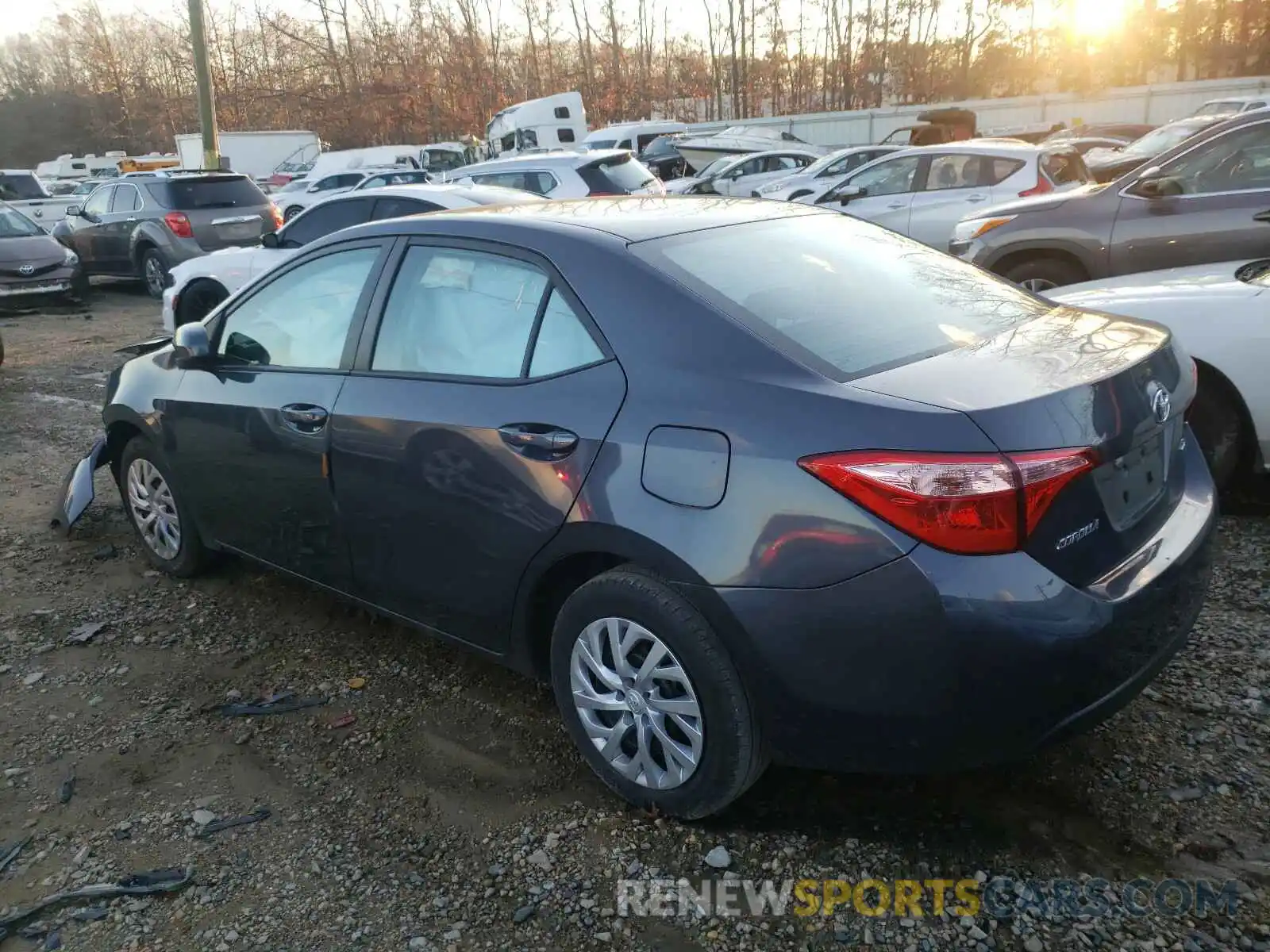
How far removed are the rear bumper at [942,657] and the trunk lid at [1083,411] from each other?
105mm

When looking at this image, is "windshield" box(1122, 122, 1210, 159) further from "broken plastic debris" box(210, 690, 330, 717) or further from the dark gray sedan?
"broken plastic debris" box(210, 690, 330, 717)

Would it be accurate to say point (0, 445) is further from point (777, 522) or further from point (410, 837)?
point (777, 522)

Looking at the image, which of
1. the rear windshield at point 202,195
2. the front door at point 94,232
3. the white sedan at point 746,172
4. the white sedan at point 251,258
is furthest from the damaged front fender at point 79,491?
the white sedan at point 746,172

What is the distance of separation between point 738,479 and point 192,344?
8.48 ft

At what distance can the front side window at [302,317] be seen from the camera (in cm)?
345

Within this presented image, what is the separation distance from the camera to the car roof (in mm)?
2988

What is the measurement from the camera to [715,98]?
52.0 m

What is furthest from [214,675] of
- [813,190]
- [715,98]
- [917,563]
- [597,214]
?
[715,98]

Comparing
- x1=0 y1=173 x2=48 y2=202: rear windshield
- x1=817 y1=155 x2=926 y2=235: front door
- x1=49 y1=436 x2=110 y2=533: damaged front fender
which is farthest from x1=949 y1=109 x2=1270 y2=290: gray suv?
x1=0 y1=173 x2=48 y2=202: rear windshield

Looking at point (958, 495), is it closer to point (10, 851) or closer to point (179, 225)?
point (10, 851)

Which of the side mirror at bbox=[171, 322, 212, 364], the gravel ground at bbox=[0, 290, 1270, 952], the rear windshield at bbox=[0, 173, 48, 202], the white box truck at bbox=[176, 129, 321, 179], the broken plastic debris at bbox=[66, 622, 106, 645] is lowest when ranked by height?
the gravel ground at bbox=[0, 290, 1270, 952]

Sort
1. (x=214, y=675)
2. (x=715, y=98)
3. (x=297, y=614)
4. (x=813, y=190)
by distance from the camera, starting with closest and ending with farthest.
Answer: (x=214, y=675)
(x=297, y=614)
(x=813, y=190)
(x=715, y=98)

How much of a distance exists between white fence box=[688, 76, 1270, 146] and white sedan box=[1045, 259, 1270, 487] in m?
28.5

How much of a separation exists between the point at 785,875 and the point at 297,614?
98.3 inches
